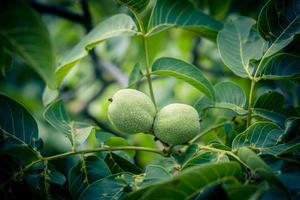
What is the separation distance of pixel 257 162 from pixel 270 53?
1.52ft

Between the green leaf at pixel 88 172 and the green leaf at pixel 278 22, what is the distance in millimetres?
601

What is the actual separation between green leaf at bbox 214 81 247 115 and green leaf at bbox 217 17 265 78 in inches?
3.3

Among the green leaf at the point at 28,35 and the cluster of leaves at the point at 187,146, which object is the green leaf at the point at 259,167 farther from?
the green leaf at the point at 28,35

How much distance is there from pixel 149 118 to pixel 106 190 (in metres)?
0.27

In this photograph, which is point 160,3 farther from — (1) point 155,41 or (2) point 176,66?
(1) point 155,41

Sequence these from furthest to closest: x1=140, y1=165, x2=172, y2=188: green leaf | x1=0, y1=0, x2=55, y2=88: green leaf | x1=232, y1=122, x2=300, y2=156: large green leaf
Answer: x1=232, y1=122, x2=300, y2=156: large green leaf < x1=140, y1=165, x2=172, y2=188: green leaf < x1=0, y1=0, x2=55, y2=88: green leaf

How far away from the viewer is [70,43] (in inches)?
111

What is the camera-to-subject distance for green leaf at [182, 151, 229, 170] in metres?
1.03

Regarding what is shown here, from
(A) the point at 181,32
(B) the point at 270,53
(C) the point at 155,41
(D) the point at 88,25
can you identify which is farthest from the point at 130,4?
(A) the point at 181,32

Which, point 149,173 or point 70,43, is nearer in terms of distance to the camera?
point 149,173

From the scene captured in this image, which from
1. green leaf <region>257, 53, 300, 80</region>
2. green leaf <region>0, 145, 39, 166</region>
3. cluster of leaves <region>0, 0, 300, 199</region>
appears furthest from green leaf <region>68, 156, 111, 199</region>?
green leaf <region>257, 53, 300, 80</region>

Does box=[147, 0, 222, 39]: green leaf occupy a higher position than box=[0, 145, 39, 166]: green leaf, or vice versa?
box=[147, 0, 222, 39]: green leaf

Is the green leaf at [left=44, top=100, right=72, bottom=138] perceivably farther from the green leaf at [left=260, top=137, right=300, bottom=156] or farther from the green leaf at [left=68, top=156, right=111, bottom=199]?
the green leaf at [left=260, top=137, right=300, bottom=156]

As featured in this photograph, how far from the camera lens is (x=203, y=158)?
1040 millimetres
